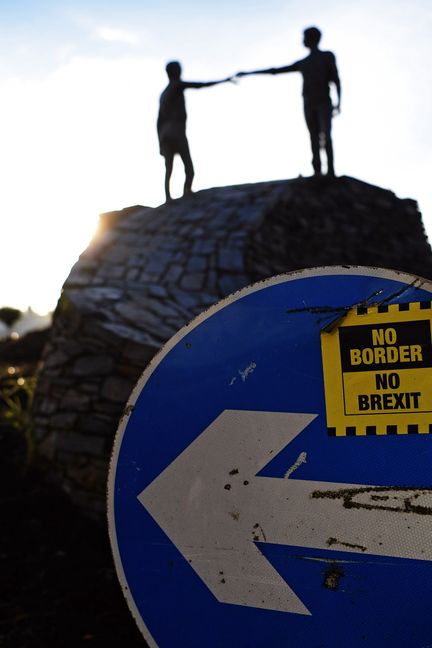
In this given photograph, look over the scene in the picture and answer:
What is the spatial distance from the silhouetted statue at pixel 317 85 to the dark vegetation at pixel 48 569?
456 centimetres

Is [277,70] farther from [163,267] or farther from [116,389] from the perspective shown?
[116,389]

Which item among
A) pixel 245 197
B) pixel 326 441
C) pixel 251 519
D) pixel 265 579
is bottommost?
pixel 265 579

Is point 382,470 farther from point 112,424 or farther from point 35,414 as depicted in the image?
point 35,414

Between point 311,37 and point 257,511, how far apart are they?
22.3ft

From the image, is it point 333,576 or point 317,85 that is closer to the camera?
point 333,576

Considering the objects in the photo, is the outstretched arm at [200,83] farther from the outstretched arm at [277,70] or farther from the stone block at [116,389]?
the stone block at [116,389]

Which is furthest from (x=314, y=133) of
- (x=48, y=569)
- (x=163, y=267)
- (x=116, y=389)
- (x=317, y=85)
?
(x=48, y=569)

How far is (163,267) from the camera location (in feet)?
18.4

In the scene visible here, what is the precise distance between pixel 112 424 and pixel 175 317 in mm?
1077

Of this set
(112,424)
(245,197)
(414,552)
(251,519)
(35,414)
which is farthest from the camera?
(245,197)

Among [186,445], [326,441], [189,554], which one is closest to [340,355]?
[326,441]

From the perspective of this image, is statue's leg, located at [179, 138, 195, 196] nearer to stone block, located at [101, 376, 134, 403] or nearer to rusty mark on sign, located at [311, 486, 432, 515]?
stone block, located at [101, 376, 134, 403]

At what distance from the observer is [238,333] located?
116 cm

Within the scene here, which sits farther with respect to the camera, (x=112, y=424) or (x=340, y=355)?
(x=112, y=424)
